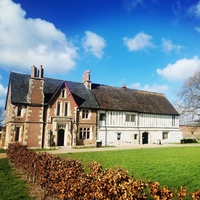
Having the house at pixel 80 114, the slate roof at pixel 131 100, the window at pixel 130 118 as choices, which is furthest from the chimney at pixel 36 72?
the window at pixel 130 118

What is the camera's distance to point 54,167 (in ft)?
24.1

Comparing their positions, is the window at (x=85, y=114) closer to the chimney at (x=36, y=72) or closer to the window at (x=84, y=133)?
the window at (x=84, y=133)

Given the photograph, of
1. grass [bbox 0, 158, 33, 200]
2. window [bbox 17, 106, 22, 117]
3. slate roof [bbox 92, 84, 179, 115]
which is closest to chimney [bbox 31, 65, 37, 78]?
window [bbox 17, 106, 22, 117]

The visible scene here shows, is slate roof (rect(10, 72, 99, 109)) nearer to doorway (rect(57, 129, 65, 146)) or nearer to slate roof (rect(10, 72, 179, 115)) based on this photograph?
slate roof (rect(10, 72, 179, 115))

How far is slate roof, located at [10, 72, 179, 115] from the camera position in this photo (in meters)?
28.3

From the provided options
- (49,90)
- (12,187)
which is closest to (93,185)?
(12,187)

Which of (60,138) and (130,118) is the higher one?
(130,118)

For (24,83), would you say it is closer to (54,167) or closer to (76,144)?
(76,144)

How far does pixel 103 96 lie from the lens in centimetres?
3406

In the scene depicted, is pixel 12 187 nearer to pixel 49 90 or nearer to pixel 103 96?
pixel 49 90

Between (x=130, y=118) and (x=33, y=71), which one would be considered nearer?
(x=33, y=71)

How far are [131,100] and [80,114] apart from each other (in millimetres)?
10849

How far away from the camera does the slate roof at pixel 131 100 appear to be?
33406 millimetres

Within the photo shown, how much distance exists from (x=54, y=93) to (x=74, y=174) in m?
22.8
